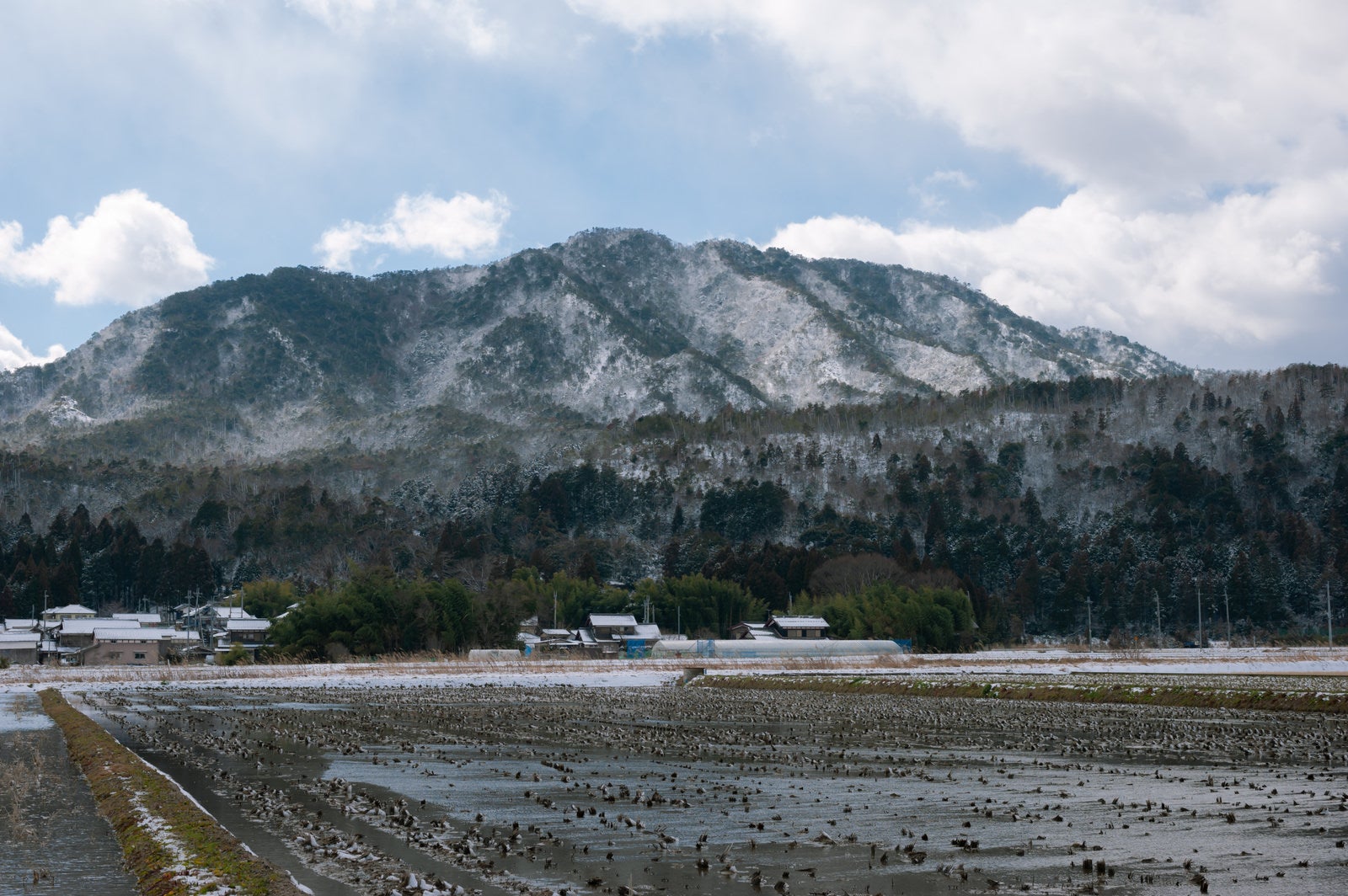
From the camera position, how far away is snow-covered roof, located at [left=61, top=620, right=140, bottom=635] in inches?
4048

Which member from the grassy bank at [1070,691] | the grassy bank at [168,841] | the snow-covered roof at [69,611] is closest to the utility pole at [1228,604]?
the grassy bank at [1070,691]

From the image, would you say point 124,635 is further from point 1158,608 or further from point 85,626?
point 1158,608

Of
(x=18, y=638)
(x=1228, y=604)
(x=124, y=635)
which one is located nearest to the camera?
(x=124, y=635)

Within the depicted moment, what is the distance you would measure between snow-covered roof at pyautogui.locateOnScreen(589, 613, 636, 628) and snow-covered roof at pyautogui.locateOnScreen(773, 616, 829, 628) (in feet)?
51.9

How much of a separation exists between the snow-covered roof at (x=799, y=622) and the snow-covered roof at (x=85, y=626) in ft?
206

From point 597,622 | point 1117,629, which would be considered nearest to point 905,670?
point 597,622

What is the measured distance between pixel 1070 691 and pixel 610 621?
74.7 meters

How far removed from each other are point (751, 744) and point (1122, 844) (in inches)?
570

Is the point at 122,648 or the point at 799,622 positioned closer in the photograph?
the point at 122,648

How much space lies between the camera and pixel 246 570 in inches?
6767

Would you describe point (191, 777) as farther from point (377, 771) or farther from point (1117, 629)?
point (1117, 629)

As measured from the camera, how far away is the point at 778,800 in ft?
60.9

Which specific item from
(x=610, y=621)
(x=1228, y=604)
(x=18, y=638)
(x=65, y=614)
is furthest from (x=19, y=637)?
(x=1228, y=604)

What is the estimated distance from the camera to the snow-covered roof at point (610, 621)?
385 feet
